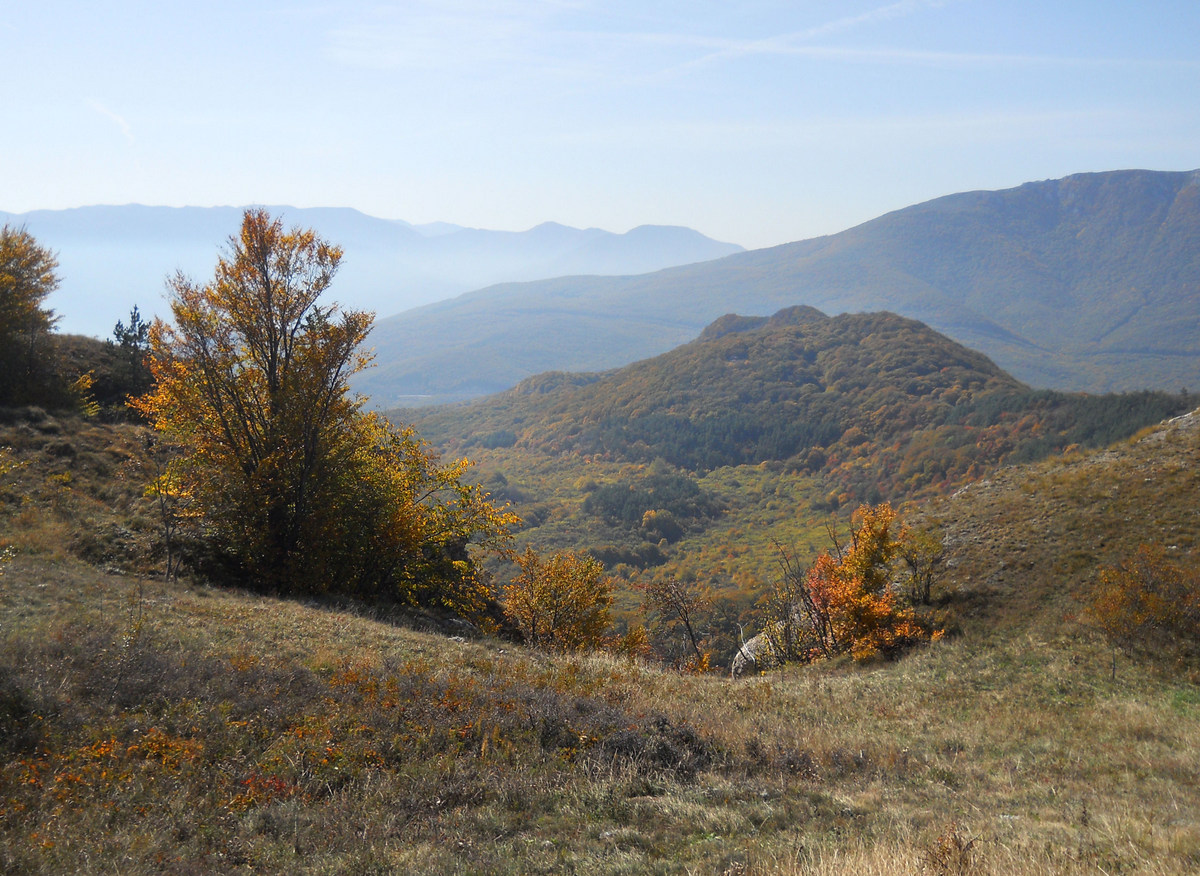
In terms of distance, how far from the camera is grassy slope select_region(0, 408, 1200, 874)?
537 centimetres

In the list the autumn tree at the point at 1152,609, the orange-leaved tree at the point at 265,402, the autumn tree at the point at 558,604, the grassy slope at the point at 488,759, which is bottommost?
the autumn tree at the point at 558,604

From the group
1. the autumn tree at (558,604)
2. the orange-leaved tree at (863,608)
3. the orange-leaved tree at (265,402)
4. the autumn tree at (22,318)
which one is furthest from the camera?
the autumn tree at (558,604)

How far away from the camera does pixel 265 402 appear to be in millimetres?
17875

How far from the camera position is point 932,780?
830 centimetres

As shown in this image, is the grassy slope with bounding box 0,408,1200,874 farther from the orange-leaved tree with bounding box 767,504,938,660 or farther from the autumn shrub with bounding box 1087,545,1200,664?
the orange-leaved tree with bounding box 767,504,938,660

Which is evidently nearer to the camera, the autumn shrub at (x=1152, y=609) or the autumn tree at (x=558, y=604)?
the autumn shrub at (x=1152, y=609)

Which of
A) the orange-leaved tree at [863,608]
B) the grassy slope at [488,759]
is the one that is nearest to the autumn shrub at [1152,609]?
the grassy slope at [488,759]

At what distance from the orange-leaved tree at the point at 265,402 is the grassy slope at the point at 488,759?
3.12 m

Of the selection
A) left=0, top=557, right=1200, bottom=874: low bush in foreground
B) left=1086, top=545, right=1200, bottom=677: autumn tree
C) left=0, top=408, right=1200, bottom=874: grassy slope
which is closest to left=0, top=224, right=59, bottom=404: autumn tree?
left=0, top=408, right=1200, bottom=874: grassy slope

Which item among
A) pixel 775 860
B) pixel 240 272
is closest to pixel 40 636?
pixel 775 860

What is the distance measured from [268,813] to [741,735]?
5.94 m

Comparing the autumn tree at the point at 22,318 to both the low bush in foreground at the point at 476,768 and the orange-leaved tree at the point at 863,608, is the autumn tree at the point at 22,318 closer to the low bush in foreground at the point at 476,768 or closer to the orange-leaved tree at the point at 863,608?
the low bush in foreground at the point at 476,768

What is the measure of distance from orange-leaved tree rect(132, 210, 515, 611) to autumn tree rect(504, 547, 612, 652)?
313 inches

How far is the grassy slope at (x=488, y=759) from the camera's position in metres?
5.37
